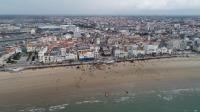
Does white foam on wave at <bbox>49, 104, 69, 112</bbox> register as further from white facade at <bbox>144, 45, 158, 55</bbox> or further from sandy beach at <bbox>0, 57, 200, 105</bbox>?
white facade at <bbox>144, 45, 158, 55</bbox>

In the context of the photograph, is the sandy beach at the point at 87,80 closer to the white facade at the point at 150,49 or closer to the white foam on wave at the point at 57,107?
the white foam on wave at the point at 57,107

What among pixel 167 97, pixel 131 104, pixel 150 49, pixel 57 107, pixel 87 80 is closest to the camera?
pixel 57 107

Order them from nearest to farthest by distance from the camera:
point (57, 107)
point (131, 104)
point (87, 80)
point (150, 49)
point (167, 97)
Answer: point (57, 107) → point (131, 104) → point (167, 97) → point (87, 80) → point (150, 49)

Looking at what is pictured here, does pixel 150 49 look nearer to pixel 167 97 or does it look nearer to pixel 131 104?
pixel 167 97

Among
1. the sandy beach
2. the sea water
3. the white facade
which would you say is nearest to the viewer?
the sea water

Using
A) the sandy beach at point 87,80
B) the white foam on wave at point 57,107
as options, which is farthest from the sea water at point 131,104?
the sandy beach at point 87,80

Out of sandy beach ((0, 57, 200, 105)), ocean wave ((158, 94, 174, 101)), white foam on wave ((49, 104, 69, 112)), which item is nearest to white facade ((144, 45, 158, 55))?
sandy beach ((0, 57, 200, 105))

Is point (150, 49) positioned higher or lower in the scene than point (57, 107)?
higher

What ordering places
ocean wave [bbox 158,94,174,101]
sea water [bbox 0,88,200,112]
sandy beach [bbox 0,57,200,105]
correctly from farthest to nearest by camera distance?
sandy beach [bbox 0,57,200,105]
ocean wave [bbox 158,94,174,101]
sea water [bbox 0,88,200,112]

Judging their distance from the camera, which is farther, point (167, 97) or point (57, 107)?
point (167, 97)

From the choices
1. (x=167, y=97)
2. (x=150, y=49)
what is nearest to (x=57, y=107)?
(x=167, y=97)

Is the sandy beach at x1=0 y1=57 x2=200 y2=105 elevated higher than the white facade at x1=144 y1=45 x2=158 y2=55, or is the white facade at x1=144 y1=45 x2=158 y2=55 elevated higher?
the white facade at x1=144 y1=45 x2=158 y2=55
